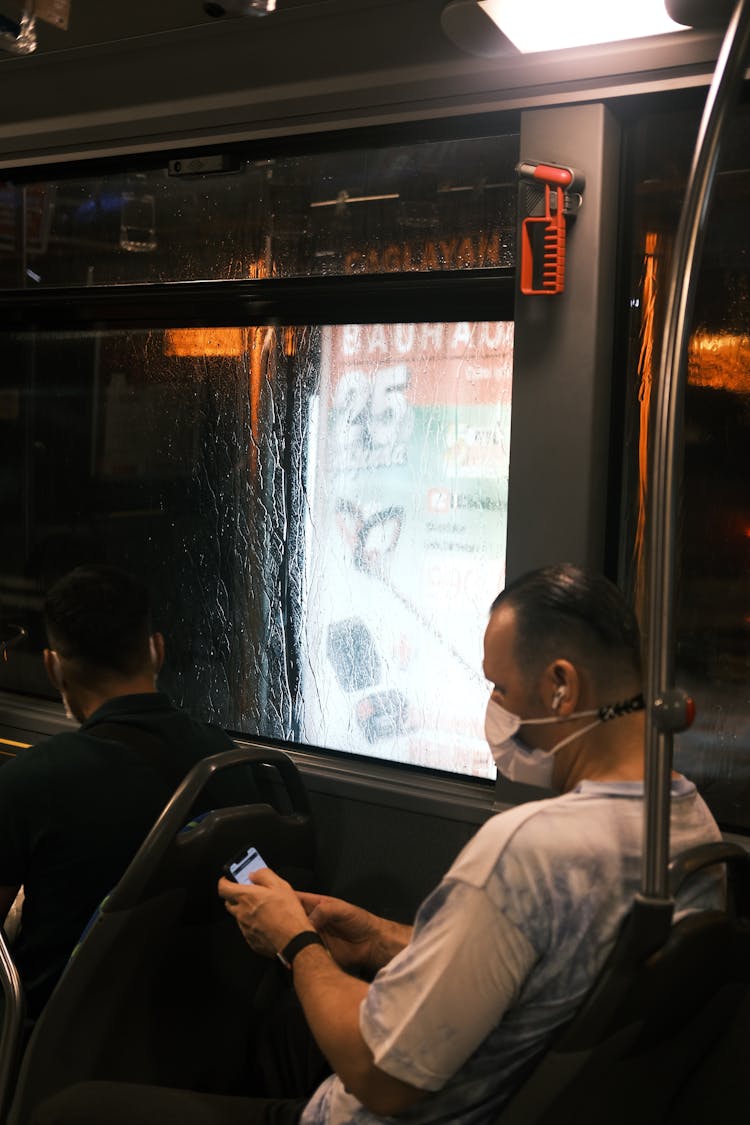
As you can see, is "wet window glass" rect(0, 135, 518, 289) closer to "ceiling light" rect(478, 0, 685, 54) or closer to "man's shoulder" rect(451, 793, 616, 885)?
"ceiling light" rect(478, 0, 685, 54)

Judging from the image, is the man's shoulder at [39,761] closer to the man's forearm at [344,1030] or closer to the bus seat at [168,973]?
the bus seat at [168,973]

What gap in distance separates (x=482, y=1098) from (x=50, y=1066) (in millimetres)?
818

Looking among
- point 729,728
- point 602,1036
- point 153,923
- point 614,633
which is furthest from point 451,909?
point 729,728

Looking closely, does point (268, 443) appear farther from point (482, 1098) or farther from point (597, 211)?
point (482, 1098)

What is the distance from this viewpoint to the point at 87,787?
1.97 meters

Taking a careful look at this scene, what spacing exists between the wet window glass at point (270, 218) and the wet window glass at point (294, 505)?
18cm

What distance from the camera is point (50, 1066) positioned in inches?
72.8

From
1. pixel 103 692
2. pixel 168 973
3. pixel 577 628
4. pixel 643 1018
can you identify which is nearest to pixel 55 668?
pixel 103 692

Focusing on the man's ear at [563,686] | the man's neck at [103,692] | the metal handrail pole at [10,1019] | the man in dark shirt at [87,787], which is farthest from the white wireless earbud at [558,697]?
the metal handrail pole at [10,1019]

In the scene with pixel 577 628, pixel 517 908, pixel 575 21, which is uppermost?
pixel 575 21

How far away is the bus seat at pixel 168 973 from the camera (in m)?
1.83

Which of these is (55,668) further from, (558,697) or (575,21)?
(575,21)

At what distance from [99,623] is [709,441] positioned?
1.35 m

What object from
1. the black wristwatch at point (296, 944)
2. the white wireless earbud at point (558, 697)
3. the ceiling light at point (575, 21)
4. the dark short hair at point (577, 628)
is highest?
the ceiling light at point (575, 21)
